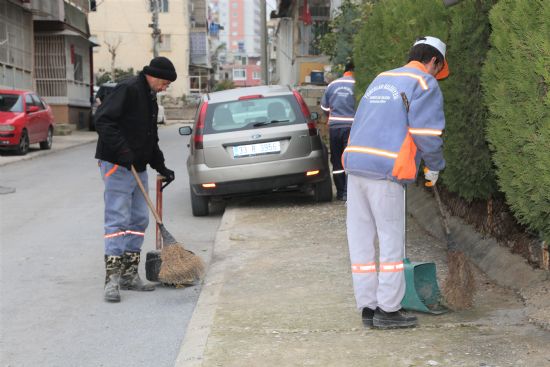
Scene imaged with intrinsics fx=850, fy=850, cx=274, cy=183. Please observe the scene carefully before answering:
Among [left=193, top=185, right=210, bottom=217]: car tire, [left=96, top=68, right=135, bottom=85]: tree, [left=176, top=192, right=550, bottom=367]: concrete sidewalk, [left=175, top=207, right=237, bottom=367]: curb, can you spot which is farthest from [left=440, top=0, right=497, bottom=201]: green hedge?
[left=96, top=68, right=135, bottom=85]: tree

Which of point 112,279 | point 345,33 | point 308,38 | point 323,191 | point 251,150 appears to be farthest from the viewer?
point 308,38

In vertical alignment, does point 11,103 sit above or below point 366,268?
above

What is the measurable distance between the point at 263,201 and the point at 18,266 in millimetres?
4632

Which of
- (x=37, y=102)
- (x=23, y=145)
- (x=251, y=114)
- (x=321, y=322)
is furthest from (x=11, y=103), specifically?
(x=321, y=322)

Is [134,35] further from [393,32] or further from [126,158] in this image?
[126,158]

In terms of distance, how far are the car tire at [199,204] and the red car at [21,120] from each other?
11.4m

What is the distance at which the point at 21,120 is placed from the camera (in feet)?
70.7

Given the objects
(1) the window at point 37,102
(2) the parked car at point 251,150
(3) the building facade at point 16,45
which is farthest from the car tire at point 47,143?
(2) the parked car at point 251,150

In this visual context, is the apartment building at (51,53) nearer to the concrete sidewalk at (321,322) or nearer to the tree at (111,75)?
the tree at (111,75)

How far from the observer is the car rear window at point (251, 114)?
36.1 ft

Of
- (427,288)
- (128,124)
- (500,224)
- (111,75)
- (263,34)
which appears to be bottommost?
(427,288)

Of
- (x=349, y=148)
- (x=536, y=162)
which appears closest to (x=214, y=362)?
(x=349, y=148)

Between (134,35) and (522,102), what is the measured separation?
7122 cm

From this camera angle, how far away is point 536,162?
Result: 4766 mm
